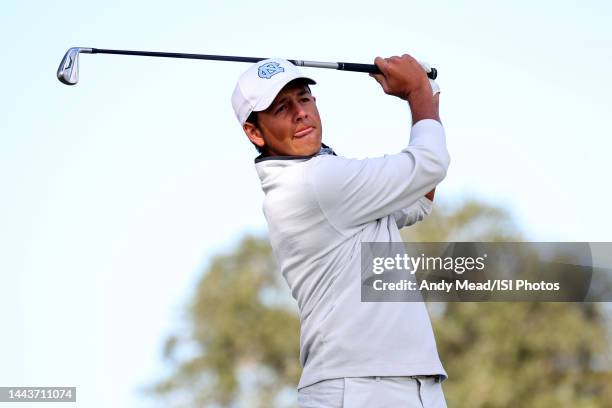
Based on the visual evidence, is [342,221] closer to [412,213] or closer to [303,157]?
[303,157]

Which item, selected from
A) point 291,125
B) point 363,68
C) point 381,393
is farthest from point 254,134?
point 381,393

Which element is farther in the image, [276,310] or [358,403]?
[276,310]

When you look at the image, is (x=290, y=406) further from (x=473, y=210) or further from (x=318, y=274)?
(x=318, y=274)

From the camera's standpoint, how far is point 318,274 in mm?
4012

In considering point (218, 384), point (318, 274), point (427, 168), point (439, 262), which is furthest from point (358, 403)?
point (218, 384)

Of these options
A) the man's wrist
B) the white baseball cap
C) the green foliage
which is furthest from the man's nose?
the green foliage

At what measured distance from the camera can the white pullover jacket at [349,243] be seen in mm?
3834

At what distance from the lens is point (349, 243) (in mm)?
4004

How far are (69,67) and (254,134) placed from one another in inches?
46.7

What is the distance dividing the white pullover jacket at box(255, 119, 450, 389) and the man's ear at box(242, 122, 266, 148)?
0.21m

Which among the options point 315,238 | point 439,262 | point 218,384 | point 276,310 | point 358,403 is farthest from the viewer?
point 276,310

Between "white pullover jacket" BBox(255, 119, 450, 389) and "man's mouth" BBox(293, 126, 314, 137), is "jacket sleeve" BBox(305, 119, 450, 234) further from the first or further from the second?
"man's mouth" BBox(293, 126, 314, 137)

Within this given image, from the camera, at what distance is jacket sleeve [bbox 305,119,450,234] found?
3.95 m

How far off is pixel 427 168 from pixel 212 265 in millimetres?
25696
